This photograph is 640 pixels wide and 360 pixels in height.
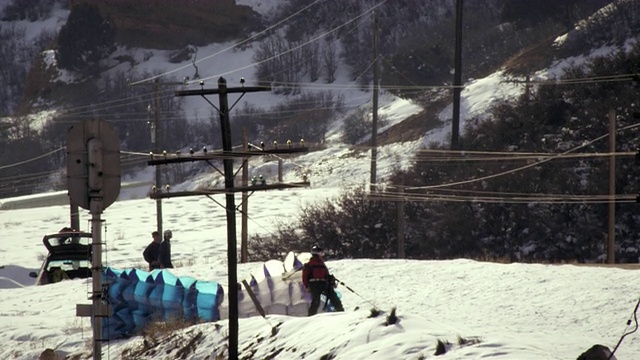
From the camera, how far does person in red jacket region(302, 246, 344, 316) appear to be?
75.2 ft

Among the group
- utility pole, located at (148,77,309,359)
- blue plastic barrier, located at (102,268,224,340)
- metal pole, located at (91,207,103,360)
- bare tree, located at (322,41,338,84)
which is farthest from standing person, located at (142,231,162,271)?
bare tree, located at (322,41,338,84)

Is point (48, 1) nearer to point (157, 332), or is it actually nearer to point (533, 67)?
point (533, 67)

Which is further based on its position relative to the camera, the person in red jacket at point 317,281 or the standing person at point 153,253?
the standing person at point 153,253

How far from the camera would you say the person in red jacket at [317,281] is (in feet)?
75.2

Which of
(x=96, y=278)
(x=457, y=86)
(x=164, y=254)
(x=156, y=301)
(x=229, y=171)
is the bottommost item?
(x=156, y=301)

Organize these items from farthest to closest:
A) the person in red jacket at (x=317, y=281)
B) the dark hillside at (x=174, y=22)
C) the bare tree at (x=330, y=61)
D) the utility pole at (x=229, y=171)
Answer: the dark hillside at (x=174, y=22), the bare tree at (x=330, y=61), the person in red jacket at (x=317, y=281), the utility pole at (x=229, y=171)

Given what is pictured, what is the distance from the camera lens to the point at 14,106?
9369 cm

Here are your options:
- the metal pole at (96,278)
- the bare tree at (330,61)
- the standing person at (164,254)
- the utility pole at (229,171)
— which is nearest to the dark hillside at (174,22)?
the bare tree at (330,61)

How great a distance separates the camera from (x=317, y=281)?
23.0 metres

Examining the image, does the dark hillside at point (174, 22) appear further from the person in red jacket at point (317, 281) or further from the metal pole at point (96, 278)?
the metal pole at point (96, 278)

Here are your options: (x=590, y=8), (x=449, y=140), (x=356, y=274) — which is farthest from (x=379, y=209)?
(x=590, y=8)

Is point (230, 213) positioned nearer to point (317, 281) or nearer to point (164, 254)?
point (317, 281)

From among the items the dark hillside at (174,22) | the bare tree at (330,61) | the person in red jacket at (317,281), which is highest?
the dark hillside at (174,22)

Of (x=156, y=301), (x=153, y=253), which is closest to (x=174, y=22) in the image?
(x=153, y=253)
